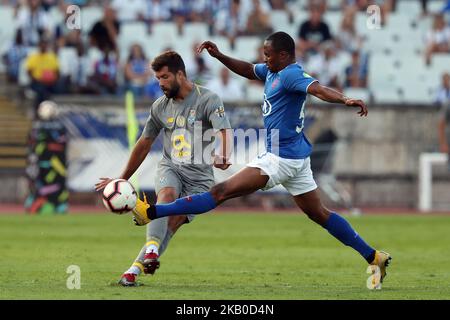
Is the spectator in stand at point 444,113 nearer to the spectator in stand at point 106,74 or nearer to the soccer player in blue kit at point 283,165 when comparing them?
the spectator in stand at point 106,74

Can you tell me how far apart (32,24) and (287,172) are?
59.3 ft

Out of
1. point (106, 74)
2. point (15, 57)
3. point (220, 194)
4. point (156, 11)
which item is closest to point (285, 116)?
point (220, 194)

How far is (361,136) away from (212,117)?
56.5 ft

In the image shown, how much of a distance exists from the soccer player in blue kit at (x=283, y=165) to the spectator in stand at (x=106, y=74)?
52.8 ft

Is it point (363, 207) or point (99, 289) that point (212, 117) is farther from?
point (363, 207)

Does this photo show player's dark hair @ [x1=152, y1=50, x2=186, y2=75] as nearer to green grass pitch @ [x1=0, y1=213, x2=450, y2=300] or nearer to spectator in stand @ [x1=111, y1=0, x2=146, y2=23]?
green grass pitch @ [x1=0, y1=213, x2=450, y2=300]

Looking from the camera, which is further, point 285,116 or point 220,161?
point 285,116

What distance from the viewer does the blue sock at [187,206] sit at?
10.4 meters

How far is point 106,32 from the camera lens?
28.1 metres

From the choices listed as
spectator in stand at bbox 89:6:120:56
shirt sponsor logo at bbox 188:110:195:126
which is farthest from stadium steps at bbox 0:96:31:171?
shirt sponsor logo at bbox 188:110:195:126

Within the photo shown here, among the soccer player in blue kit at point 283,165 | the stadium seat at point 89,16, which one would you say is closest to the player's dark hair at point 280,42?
the soccer player in blue kit at point 283,165

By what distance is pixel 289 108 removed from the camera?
10875 millimetres

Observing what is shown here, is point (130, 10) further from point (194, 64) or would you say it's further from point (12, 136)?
point (12, 136)
